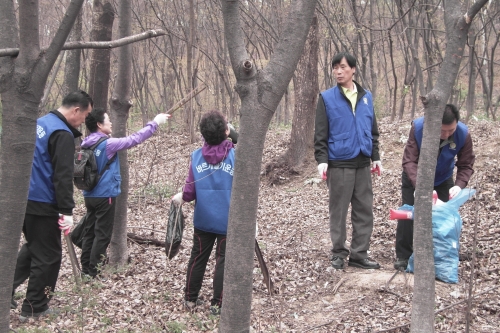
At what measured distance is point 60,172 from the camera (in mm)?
4062

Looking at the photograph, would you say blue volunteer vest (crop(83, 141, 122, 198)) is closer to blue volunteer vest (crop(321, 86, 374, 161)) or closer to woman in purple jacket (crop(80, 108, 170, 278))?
woman in purple jacket (crop(80, 108, 170, 278))

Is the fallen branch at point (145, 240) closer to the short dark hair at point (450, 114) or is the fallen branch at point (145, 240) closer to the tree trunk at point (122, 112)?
the tree trunk at point (122, 112)

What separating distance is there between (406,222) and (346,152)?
3.09ft

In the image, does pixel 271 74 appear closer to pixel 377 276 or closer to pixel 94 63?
pixel 377 276

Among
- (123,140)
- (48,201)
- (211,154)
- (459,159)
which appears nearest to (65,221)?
(48,201)

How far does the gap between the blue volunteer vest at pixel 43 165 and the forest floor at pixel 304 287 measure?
955mm

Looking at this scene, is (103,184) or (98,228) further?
(98,228)

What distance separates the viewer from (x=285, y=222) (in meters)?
7.54

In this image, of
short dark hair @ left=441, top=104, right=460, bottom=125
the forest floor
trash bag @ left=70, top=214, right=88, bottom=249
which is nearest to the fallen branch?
the forest floor

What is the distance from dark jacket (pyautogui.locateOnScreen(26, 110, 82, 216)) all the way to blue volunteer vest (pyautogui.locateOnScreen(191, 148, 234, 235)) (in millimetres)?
1028

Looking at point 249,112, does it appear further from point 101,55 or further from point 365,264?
point 101,55

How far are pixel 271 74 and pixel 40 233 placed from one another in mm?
2616

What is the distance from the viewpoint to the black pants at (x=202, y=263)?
4.36 metres

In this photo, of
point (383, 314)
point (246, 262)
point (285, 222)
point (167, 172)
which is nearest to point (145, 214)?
point (285, 222)
